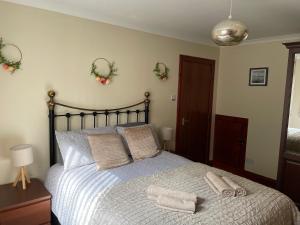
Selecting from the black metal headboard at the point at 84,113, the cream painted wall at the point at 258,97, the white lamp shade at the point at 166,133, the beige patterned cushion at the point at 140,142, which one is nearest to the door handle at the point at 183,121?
the white lamp shade at the point at 166,133

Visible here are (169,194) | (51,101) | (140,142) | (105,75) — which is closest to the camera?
(169,194)

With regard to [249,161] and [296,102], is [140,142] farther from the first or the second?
[249,161]

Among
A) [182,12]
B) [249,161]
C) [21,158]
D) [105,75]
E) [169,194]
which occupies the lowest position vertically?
[249,161]

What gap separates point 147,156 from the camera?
2727mm

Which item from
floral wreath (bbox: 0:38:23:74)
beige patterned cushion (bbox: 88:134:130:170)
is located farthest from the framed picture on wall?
floral wreath (bbox: 0:38:23:74)

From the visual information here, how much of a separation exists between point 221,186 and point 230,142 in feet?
8.17

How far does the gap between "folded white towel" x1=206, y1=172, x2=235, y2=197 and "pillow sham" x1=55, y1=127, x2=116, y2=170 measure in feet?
3.94

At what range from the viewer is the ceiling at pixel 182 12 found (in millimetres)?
2322

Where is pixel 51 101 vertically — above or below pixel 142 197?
above

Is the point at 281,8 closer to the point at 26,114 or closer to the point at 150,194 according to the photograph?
the point at 150,194

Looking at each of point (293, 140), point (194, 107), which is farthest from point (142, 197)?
point (194, 107)

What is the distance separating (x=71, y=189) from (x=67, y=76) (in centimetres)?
128

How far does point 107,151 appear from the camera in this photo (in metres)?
2.45

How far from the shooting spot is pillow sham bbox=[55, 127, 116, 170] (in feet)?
7.75
